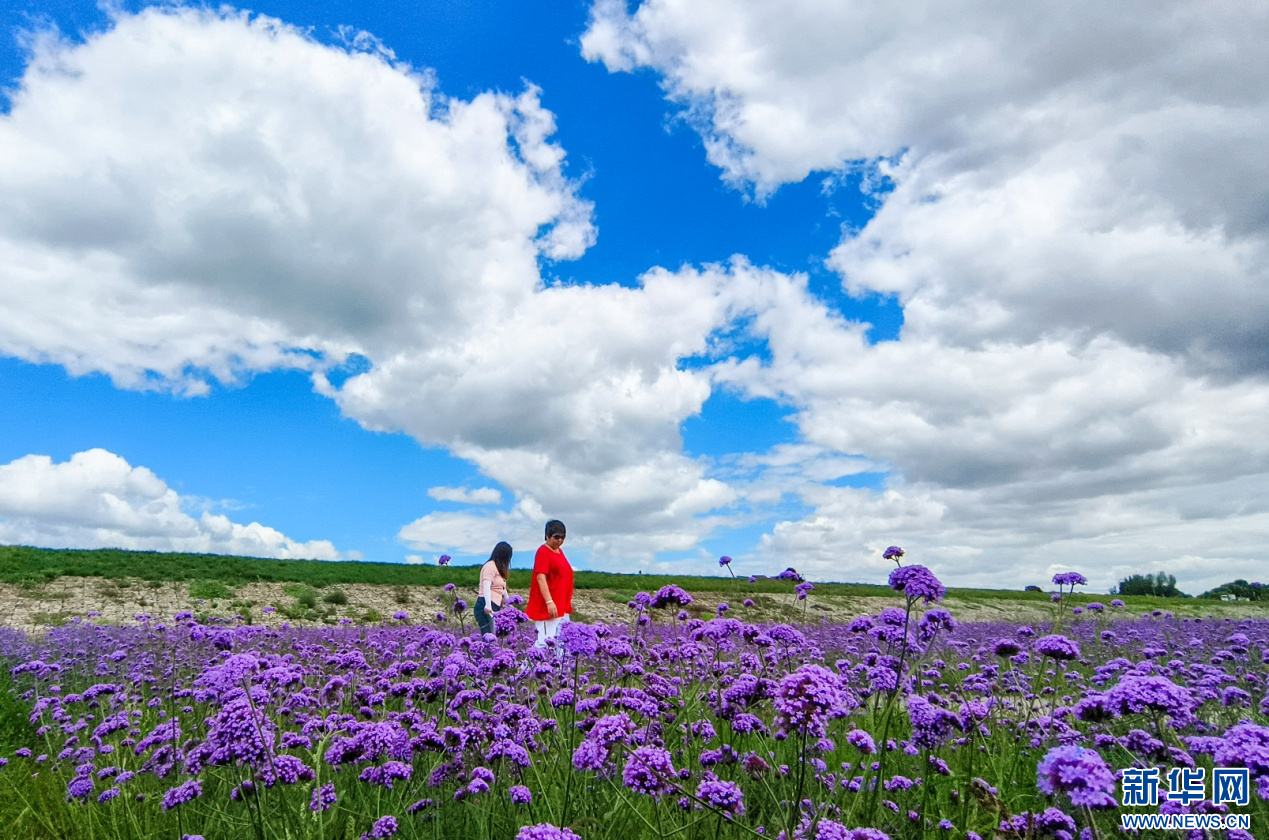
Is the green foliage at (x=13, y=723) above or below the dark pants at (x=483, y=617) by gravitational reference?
below

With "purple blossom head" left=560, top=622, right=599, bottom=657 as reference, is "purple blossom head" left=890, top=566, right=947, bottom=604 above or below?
above

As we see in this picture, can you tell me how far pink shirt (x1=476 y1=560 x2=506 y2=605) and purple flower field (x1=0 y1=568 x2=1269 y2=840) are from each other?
10.7ft

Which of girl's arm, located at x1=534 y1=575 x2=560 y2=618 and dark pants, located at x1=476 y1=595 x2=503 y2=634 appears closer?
girl's arm, located at x1=534 y1=575 x2=560 y2=618

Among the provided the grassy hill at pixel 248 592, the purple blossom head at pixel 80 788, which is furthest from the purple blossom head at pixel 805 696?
the grassy hill at pixel 248 592

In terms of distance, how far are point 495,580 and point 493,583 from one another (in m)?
0.06

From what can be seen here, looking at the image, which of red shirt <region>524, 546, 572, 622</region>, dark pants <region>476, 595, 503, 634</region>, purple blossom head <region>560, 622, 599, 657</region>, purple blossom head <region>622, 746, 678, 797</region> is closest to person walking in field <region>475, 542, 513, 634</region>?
dark pants <region>476, 595, 503, 634</region>

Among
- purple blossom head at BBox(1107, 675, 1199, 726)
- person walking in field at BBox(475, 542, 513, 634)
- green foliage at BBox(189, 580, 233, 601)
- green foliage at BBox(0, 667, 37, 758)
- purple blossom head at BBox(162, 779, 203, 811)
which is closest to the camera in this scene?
purple blossom head at BBox(1107, 675, 1199, 726)

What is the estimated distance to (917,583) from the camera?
3400 millimetres

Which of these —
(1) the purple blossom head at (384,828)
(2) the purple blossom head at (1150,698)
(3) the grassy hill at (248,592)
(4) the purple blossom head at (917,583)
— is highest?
(4) the purple blossom head at (917,583)

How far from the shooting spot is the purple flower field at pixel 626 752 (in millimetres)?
2916

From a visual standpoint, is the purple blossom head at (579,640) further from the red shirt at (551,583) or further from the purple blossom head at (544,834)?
the red shirt at (551,583)

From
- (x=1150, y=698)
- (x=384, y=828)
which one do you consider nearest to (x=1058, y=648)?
(x=1150, y=698)

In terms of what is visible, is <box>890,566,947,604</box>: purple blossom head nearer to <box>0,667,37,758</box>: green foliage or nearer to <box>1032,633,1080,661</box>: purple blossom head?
<box>1032,633,1080,661</box>: purple blossom head

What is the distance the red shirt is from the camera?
30.8ft
